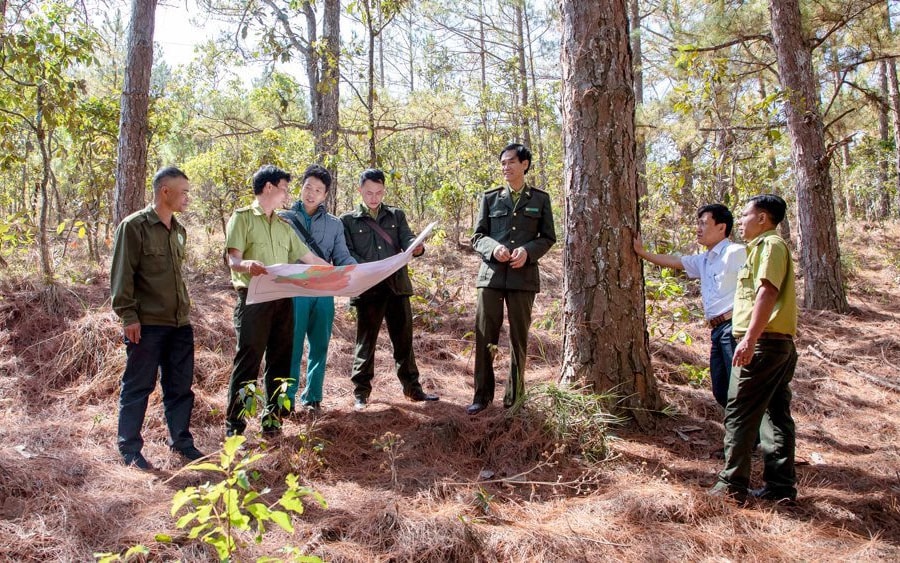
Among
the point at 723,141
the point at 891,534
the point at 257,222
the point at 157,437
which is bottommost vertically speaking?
the point at 891,534

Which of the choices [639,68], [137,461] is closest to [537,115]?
[639,68]

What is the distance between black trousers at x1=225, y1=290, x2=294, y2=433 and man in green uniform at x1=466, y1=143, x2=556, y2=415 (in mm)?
1403

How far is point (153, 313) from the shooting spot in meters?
3.49

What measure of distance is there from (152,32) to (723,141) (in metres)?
6.87

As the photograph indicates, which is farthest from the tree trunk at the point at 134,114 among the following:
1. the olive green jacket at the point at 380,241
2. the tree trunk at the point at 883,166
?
the tree trunk at the point at 883,166

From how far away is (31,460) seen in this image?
337cm

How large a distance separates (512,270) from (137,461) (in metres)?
2.76

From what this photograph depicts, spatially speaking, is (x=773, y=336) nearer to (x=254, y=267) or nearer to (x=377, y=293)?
(x=377, y=293)

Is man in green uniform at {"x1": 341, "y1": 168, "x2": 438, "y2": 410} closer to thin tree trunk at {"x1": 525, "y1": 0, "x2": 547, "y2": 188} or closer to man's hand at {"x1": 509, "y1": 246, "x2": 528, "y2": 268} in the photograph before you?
man's hand at {"x1": 509, "y1": 246, "x2": 528, "y2": 268}

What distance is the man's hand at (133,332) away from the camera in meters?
3.38

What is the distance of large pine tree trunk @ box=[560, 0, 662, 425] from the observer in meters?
3.84

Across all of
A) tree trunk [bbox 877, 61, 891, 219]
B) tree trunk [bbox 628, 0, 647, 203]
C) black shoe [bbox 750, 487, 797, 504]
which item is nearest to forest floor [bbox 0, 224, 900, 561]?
black shoe [bbox 750, 487, 797, 504]

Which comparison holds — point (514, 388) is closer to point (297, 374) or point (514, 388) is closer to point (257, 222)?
point (297, 374)

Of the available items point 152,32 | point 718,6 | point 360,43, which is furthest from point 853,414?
point 152,32
